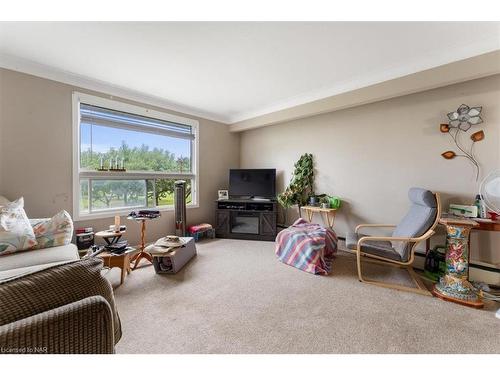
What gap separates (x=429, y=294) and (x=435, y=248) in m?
0.75

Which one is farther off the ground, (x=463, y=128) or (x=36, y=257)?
(x=463, y=128)

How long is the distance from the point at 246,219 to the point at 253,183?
718 mm

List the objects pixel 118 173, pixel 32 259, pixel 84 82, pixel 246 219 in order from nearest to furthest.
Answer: pixel 32 259 → pixel 84 82 → pixel 118 173 → pixel 246 219

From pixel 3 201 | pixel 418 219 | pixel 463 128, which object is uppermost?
pixel 463 128

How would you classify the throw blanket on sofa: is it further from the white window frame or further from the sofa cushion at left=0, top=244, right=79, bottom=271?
the sofa cushion at left=0, top=244, right=79, bottom=271

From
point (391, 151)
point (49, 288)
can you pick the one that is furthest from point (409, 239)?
point (49, 288)

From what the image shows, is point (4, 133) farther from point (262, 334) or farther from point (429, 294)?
point (429, 294)

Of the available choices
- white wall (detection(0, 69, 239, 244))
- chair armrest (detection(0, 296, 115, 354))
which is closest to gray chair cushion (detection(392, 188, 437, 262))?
chair armrest (detection(0, 296, 115, 354))

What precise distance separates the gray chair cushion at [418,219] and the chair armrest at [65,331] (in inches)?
100

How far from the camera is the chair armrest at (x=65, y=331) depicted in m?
0.56

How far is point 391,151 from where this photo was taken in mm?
2902

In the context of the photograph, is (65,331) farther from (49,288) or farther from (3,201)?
(3,201)

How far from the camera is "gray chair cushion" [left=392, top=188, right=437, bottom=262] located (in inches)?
82.8

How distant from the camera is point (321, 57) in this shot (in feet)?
7.42
